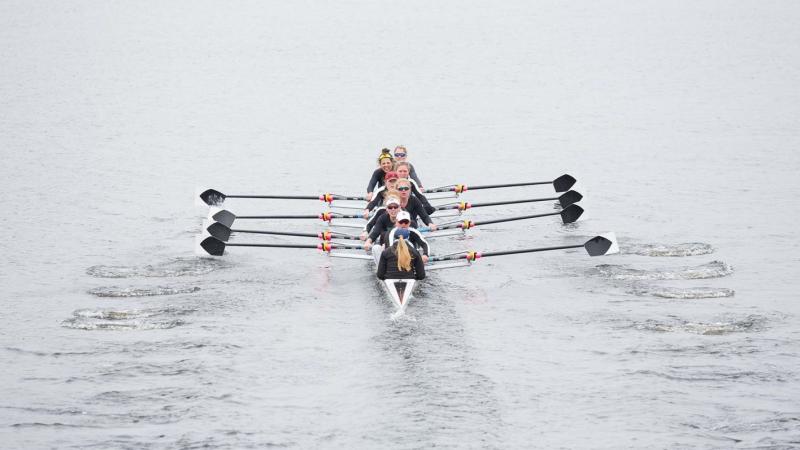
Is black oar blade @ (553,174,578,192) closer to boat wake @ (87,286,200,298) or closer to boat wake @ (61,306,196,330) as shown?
boat wake @ (87,286,200,298)

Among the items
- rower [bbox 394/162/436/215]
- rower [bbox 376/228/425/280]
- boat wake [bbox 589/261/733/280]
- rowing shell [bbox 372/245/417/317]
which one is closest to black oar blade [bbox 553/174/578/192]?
rower [bbox 394/162/436/215]

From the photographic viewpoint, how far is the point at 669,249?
27.7m

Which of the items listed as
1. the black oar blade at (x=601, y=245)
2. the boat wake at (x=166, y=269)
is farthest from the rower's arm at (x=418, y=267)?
the boat wake at (x=166, y=269)

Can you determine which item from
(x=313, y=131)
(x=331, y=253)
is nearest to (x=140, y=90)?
(x=313, y=131)

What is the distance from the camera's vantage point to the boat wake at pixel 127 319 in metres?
21.3

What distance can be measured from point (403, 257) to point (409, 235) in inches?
55.0

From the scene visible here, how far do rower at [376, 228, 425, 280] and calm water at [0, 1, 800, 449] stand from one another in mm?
752

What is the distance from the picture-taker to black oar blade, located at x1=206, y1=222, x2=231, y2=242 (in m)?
26.6

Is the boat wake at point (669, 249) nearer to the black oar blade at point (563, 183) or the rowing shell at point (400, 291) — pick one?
the black oar blade at point (563, 183)

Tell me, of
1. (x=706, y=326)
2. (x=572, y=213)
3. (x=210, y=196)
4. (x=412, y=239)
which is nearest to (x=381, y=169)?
(x=210, y=196)

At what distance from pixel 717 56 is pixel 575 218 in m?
48.8

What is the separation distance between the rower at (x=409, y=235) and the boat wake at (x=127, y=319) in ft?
13.8

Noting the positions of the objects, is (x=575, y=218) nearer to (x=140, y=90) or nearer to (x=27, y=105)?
(x=27, y=105)

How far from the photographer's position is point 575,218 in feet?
99.1
